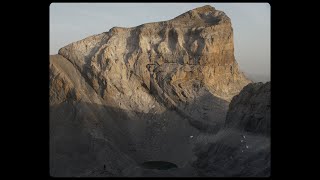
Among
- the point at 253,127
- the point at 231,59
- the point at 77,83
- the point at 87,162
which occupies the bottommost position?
the point at 87,162

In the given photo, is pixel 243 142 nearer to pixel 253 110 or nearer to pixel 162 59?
pixel 253 110

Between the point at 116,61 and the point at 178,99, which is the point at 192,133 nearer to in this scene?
the point at 178,99

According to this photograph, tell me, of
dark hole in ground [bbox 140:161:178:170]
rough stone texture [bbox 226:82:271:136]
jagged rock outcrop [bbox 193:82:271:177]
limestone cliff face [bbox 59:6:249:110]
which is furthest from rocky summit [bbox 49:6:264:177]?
rough stone texture [bbox 226:82:271:136]

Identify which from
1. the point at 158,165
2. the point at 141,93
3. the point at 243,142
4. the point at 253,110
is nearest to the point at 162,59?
the point at 141,93

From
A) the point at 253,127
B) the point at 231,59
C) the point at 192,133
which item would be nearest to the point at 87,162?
the point at 192,133

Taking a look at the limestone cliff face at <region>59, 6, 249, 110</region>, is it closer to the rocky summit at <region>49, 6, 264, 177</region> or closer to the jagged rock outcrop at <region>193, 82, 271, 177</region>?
the rocky summit at <region>49, 6, 264, 177</region>
